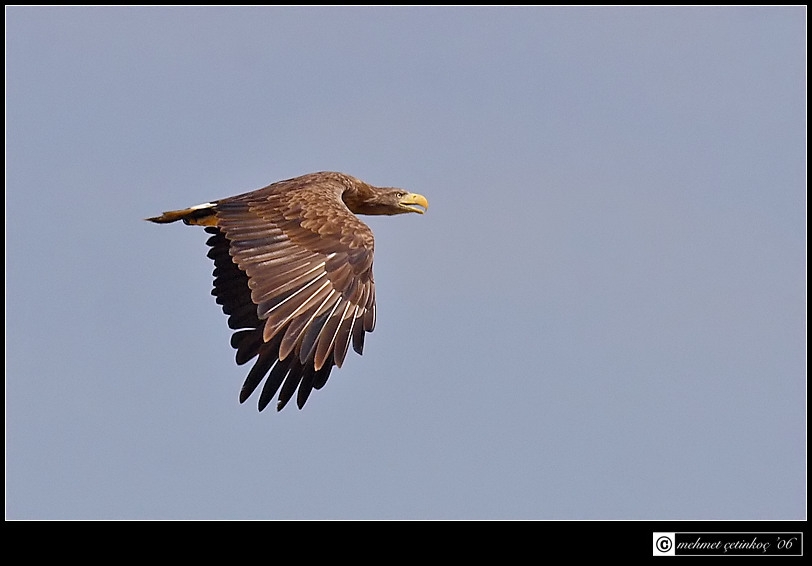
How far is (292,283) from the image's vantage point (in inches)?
627

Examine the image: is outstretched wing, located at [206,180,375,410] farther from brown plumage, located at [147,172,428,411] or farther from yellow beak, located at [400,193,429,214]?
yellow beak, located at [400,193,429,214]

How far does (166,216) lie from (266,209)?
182 cm

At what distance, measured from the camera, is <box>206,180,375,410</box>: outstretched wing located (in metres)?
15.7
